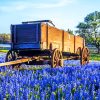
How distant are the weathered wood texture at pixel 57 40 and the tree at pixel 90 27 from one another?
57.5m

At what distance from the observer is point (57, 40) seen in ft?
49.2

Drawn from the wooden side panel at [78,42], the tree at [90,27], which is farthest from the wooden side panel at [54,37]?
the tree at [90,27]

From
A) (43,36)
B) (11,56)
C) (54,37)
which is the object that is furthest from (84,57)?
(43,36)

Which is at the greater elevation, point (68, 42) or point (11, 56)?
point (68, 42)

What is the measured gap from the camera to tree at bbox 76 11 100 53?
7688 cm

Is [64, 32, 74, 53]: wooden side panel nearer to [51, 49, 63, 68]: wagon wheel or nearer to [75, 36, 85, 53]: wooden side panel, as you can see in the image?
[75, 36, 85, 53]: wooden side panel

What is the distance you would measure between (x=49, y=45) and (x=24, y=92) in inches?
278

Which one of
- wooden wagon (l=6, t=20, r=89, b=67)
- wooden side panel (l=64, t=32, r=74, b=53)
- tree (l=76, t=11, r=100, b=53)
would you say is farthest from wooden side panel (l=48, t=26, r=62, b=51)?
tree (l=76, t=11, r=100, b=53)

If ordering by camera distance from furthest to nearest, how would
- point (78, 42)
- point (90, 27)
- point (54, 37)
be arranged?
point (90, 27) → point (78, 42) → point (54, 37)

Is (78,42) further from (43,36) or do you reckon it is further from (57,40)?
(43,36)

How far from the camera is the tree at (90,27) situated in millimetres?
76875

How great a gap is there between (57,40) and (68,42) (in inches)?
69.9

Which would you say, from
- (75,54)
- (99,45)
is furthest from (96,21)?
(75,54)

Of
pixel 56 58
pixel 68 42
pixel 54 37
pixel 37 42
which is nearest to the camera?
pixel 37 42
